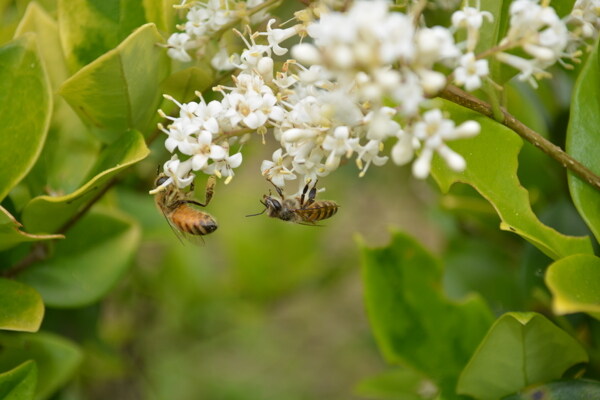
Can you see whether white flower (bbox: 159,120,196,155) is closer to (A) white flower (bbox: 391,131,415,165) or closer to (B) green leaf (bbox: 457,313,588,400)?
(A) white flower (bbox: 391,131,415,165)

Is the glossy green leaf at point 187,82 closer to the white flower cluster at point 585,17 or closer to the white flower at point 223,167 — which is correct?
the white flower at point 223,167

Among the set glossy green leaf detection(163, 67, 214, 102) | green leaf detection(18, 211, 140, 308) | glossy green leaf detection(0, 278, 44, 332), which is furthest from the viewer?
green leaf detection(18, 211, 140, 308)

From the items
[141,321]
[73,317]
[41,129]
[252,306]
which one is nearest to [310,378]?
[252,306]

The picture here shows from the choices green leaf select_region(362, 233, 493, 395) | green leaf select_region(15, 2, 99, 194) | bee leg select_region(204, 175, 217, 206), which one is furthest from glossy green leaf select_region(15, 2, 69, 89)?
green leaf select_region(362, 233, 493, 395)

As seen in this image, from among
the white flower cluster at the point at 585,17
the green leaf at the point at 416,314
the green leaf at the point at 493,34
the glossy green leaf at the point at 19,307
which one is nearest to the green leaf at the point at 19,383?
the glossy green leaf at the point at 19,307

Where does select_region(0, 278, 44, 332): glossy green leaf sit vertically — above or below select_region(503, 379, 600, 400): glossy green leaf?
above

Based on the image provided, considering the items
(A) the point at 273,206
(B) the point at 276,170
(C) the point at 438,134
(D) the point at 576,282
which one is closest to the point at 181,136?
(B) the point at 276,170

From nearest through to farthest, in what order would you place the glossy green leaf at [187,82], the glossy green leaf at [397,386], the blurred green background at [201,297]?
the glossy green leaf at [187,82] → the glossy green leaf at [397,386] → the blurred green background at [201,297]

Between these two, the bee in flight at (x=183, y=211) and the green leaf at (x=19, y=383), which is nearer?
the green leaf at (x=19, y=383)
